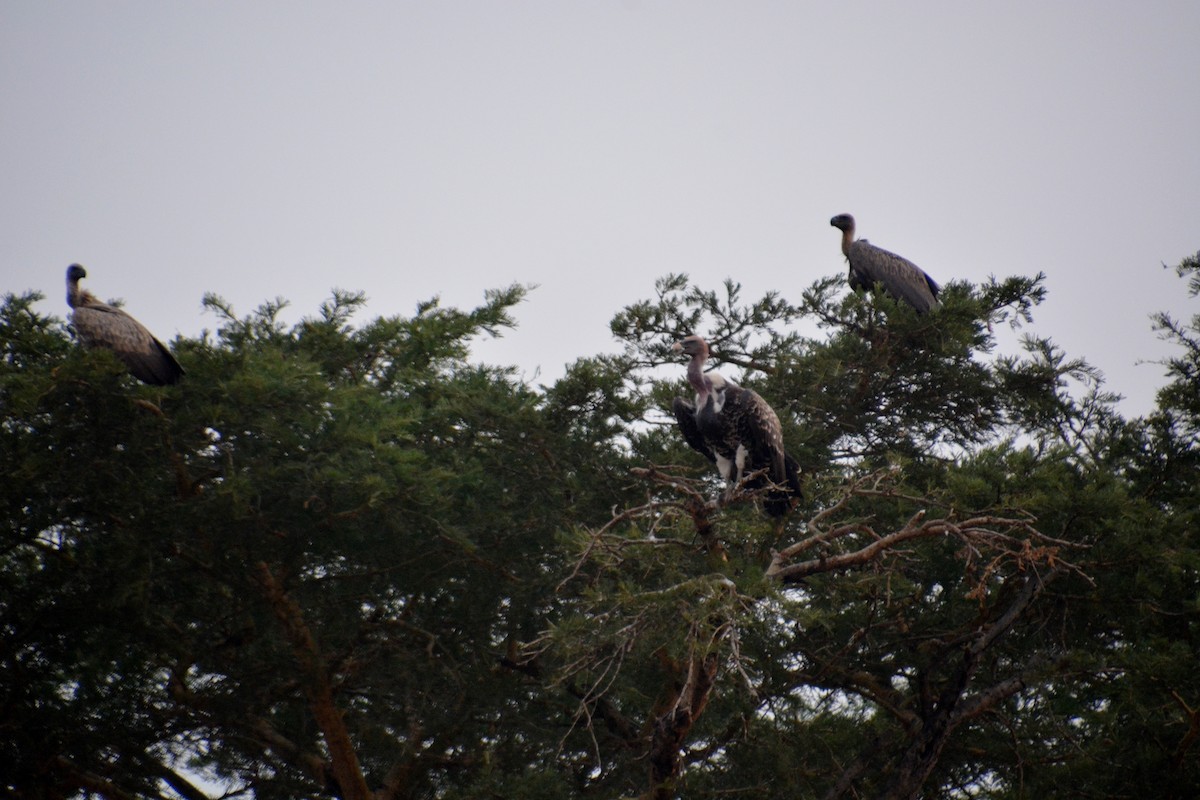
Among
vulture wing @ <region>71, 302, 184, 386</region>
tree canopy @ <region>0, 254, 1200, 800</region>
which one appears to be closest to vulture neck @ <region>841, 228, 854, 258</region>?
tree canopy @ <region>0, 254, 1200, 800</region>

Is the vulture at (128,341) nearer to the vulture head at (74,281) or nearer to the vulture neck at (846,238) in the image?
the vulture head at (74,281)

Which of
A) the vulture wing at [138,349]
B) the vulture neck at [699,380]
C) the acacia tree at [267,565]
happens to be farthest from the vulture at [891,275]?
the vulture wing at [138,349]

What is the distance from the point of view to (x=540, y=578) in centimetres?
969

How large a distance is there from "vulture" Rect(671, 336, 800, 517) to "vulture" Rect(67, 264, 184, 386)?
12.6 feet

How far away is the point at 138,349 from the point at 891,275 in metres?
7.04

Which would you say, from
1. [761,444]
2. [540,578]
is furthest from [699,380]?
[540,578]

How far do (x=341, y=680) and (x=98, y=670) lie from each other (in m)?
1.86

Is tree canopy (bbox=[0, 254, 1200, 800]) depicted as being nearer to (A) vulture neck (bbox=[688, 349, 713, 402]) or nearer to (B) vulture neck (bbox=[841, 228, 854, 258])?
(A) vulture neck (bbox=[688, 349, 713, 402])

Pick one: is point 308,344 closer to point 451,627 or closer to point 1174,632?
point 451,627

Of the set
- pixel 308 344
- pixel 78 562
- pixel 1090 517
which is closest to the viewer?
pixel 1090 517

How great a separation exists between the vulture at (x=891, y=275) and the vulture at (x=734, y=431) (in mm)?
3357

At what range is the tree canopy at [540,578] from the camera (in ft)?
28.1

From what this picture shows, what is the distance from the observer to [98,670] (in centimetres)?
966

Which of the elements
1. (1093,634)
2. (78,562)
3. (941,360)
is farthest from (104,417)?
(1093,634)
